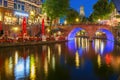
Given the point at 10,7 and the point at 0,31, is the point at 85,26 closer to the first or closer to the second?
the point at 10,7

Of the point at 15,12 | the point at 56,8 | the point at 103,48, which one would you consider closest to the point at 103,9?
the point at 56,8

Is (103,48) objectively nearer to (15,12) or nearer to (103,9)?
(15,12)

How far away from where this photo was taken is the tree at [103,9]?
350ft

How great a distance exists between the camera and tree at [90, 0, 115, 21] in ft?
350

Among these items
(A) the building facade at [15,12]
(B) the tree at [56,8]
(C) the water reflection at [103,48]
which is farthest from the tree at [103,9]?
(C) the water reflection at [103,48]

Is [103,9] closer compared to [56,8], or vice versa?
[56,8]

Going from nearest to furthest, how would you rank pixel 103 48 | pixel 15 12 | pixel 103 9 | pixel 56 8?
1. pixel 103 48
2. pixel 15 12
3. pixel 56 8
4. pixel 103 9

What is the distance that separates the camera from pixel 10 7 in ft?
277

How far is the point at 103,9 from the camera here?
350 ft

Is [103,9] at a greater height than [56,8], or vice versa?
[103,9]

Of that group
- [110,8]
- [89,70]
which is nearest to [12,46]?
[89,70]

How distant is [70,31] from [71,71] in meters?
66.5

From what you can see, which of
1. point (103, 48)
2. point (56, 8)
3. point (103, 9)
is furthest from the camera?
point (103, 9)

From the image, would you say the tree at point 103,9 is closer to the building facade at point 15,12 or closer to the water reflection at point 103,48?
the building facade at point 15,12
